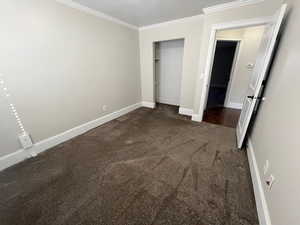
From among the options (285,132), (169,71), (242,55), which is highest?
(242,55)

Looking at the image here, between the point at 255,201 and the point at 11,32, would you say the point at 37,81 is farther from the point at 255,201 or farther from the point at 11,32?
the point at 255,201

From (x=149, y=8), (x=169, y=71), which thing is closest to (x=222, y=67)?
(x=169, y=71)

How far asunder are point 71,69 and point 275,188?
3078mm

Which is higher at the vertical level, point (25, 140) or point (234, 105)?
point (25, 140)

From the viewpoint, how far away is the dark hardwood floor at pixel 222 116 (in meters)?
3.06

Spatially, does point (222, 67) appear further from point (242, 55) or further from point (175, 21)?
point (175, 21)

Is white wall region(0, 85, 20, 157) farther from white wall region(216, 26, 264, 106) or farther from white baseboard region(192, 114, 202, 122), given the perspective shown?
white wall region(216, 26, 264, 106)

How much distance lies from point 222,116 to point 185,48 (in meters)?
2.05

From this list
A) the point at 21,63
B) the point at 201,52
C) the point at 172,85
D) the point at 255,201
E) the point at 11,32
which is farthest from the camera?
the point at 172,85

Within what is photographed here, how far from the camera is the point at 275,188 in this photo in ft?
3.36

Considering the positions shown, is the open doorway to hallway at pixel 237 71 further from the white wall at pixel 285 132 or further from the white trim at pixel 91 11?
the white trim at pixel 91 11

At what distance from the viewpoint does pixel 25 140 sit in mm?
1852

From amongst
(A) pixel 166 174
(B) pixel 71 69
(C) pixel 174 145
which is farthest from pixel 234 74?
(B) pixel 71 69

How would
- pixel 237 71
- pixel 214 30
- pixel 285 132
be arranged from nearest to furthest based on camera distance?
pixel 285 132 < pixel 214 30 < pixel 237 71
